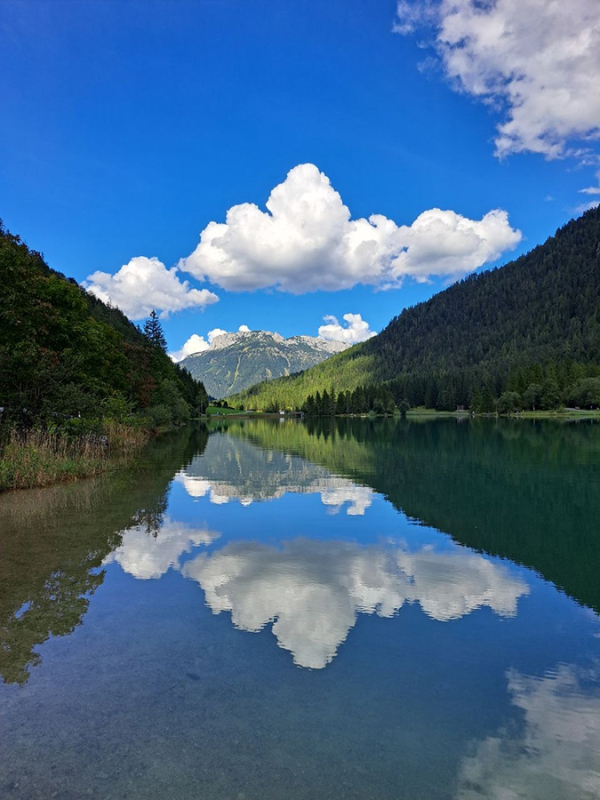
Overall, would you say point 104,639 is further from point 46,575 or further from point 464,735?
point 464,735

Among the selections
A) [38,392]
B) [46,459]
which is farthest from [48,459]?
[38,392]

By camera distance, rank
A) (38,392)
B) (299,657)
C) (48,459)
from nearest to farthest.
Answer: (299,657), (48,459), (38,392)

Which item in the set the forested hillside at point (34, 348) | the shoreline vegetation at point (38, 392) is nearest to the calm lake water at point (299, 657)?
the shoreline vegetation at point (38, 392)

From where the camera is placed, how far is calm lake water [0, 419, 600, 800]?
493cm

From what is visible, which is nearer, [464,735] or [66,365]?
[464,735]

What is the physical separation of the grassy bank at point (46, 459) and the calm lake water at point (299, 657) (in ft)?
18.2

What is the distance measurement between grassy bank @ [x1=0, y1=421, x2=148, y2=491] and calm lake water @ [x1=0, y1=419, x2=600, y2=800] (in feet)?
18.2

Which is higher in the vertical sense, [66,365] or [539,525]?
[66,365]

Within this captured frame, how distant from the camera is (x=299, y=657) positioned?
7305 millimetres

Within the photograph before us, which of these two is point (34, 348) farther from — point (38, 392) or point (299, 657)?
point (299, 657)

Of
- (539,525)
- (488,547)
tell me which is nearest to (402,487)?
(539,525)

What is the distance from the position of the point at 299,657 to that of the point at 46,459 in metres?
20.5

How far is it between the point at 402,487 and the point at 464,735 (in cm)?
1837

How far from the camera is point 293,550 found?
1307cm
